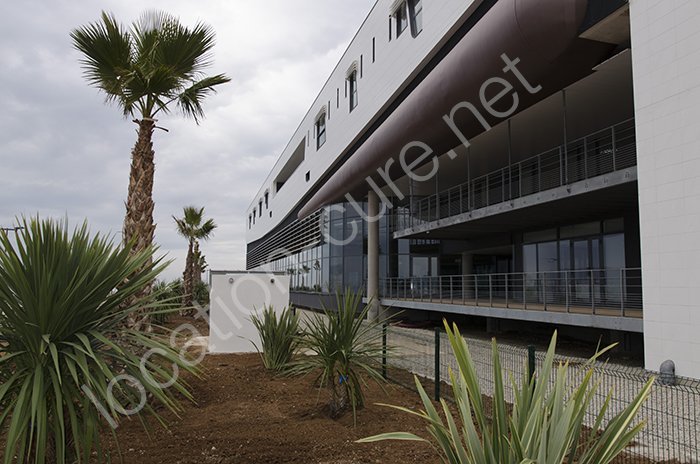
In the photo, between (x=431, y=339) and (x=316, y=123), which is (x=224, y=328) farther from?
(x=316, y=123)

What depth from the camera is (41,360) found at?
3.77 meters

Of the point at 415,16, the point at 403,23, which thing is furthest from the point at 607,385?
the point at 403,23

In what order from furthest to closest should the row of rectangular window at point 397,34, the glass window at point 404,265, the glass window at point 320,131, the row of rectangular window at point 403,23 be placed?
1. the glass window at point 320,131
2. the glass window at point 404,265
3. the row of rectangular window at point 397,34
4. the row of rectangular window at point 403,23

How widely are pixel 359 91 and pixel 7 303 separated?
2240 centimetres

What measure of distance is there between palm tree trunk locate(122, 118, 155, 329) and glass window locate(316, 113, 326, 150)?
921 inches

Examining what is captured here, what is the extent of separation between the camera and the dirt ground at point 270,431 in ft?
15.6

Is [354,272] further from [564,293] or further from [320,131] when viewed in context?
[564,293]

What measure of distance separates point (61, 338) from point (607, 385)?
718 cm

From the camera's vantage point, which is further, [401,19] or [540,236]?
[401,19]

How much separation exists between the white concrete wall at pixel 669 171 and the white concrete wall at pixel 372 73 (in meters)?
6.71

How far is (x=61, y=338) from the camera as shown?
3957mm

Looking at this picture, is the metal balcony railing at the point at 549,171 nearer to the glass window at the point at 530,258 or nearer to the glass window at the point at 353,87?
the glass window at the point at 530,258

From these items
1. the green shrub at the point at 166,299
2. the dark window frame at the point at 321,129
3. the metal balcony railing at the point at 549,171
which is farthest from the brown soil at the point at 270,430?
the dark window frame at the point at 321,129

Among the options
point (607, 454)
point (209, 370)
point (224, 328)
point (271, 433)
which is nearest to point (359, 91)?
point (224, 328)
